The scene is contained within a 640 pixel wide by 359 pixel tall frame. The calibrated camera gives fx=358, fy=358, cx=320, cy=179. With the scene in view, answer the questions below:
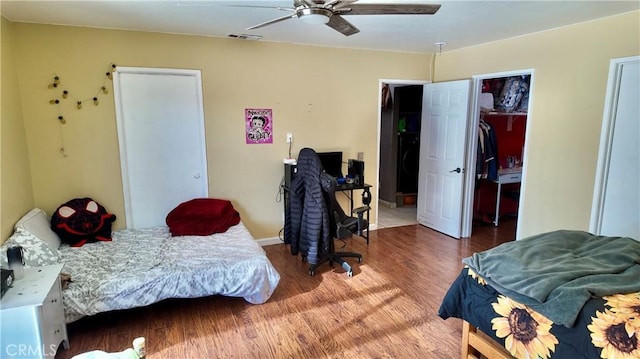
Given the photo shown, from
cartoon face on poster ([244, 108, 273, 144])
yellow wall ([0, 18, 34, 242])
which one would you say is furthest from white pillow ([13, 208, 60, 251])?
cartoon face on poster ([244, 108, 273, 144])

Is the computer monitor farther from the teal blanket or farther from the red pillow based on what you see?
the teal blanket

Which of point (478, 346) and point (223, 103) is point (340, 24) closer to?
point (223, 103)

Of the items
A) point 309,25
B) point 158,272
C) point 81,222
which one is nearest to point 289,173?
point 309,25

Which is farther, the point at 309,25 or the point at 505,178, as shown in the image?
the point at 505,178

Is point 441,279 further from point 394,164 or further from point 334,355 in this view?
point 394,164

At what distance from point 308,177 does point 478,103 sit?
2440mm

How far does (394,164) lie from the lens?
6.26 meters

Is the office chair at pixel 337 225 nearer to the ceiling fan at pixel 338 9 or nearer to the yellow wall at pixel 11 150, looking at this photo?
the ceiling fan at pixel 338 9

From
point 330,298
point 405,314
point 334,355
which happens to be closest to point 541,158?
point 405,314

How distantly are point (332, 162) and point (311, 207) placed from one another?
113cm

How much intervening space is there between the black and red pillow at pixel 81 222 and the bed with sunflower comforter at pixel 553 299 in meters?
3.15

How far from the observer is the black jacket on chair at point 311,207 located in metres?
3.42

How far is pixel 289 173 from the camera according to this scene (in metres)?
4.23

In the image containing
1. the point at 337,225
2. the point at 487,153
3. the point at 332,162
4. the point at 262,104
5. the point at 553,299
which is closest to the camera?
the point at 553,299
